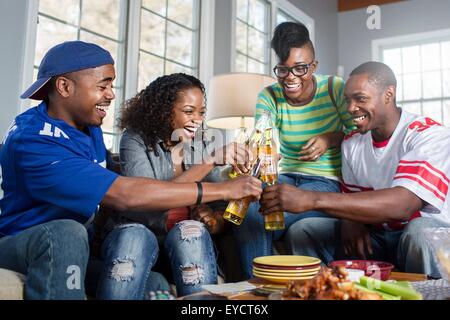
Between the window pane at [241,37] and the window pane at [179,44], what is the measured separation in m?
0.55

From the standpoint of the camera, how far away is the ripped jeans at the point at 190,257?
1.35 m

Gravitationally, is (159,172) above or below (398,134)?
below

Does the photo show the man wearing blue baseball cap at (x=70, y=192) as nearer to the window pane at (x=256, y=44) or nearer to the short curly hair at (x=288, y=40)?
the short curly hair at (x=288, y=40)

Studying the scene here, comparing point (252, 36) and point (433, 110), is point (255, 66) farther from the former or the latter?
point (433, 110)

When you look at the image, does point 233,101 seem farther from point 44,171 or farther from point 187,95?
point 44,171

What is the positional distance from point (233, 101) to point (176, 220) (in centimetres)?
149

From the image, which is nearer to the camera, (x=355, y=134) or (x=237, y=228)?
(x=237, y=228)

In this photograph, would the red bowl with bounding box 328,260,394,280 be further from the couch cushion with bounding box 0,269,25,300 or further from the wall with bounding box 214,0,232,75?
the wall with bounding box 214,0,232,75

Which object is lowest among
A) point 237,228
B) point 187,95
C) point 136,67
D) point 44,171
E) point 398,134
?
point 237,228

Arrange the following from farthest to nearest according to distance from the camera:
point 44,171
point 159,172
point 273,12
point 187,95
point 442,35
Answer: point 442,35 < point 273,12 < point 187,95 < point 159,172 < point 44,171

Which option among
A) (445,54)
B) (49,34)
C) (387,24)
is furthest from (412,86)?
(49,34)

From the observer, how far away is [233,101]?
2.95 metres

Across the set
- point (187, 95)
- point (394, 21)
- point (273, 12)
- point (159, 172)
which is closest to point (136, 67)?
point (187, 95)

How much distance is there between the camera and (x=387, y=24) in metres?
5.18
